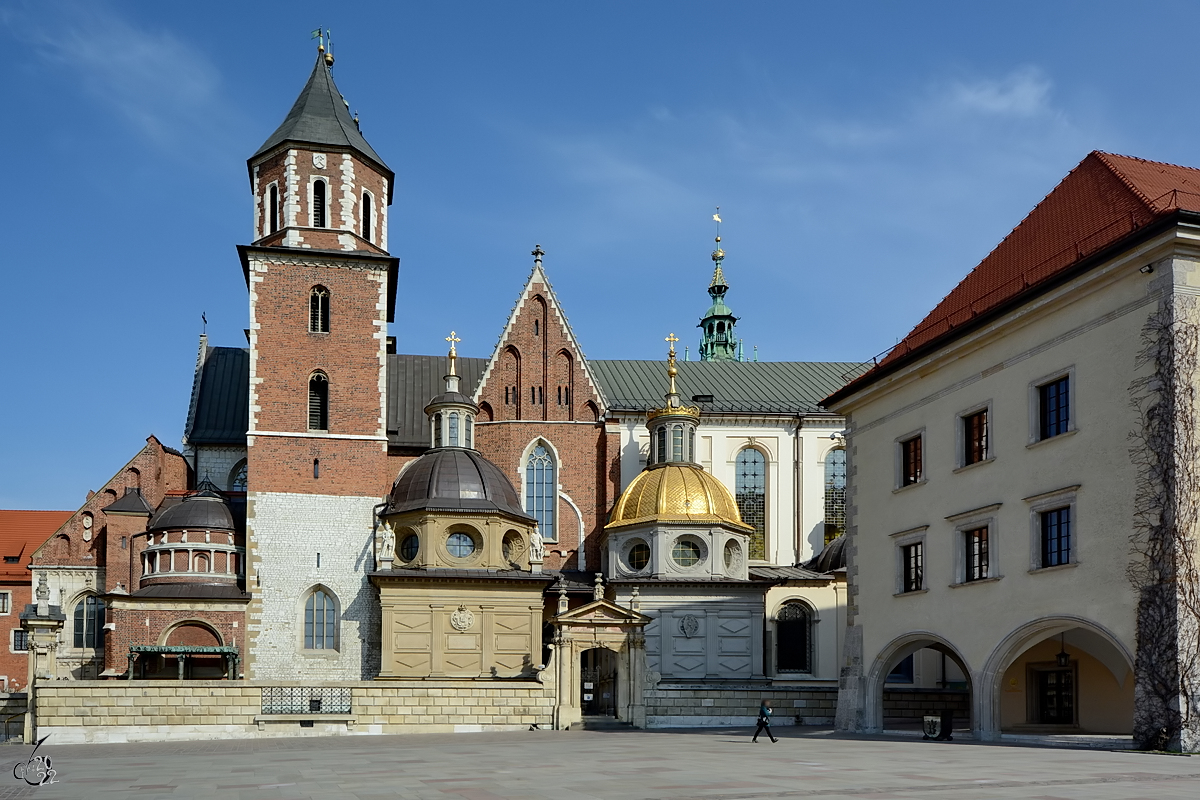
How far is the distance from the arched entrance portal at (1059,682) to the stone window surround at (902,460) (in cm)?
479

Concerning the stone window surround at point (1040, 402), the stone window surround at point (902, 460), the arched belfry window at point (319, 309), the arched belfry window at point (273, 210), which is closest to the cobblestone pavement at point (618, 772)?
the stone window surround at point (1040, 402)

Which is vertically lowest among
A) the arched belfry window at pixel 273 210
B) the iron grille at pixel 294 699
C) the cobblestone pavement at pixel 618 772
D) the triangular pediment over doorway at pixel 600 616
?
→ the iron grille at pixel 294 699

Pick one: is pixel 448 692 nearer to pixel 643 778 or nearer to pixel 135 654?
pixel 135 654

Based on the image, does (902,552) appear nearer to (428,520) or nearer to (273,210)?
(428,520)

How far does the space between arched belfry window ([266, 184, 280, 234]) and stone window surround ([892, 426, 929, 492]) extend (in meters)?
26.6

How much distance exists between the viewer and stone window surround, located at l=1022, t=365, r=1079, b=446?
84.7ft

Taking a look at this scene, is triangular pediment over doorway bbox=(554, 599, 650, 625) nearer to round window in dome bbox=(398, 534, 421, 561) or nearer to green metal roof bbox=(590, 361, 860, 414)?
round window in dome bbox=(398, 534, 421, 561)

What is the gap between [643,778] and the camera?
1884 cm

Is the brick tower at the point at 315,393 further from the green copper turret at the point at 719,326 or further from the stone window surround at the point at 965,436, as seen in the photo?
the green copper turret at the point at 719,326

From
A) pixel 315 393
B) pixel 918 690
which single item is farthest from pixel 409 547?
pixel 918 690

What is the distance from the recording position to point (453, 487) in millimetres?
45906

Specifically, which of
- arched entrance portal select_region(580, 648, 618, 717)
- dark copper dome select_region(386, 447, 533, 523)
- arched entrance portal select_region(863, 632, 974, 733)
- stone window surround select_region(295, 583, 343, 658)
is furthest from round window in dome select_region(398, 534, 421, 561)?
arched entrance portal select_region(863, 632, 974, 733)

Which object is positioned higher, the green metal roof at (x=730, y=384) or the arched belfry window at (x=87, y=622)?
the green metal roof at (x=730, y=384)

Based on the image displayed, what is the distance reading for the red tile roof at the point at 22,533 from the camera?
5991 cm
